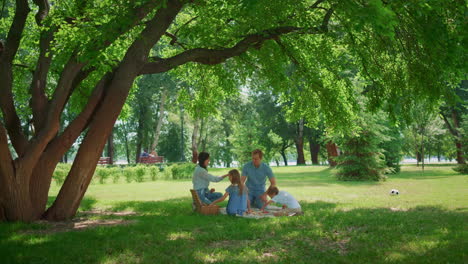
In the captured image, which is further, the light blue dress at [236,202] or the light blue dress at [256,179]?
the light blue dress at [256,179]

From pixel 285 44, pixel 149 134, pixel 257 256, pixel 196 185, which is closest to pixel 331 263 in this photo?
pixel 257 256

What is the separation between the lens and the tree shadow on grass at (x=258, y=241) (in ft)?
19.1

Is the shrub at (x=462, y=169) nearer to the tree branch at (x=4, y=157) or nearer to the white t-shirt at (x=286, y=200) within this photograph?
the white t-shirt at (x=286, y=200)

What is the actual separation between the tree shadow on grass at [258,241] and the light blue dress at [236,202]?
0.29 m

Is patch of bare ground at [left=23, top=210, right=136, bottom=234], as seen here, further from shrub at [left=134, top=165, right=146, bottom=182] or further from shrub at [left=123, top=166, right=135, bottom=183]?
shrub at [left=134, top=165, right=146, bottom=182]

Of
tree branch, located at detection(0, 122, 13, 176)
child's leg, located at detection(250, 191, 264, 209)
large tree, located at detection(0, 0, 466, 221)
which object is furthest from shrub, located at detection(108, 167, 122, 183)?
tree branch, located at detection(0, 122, 13, 176)

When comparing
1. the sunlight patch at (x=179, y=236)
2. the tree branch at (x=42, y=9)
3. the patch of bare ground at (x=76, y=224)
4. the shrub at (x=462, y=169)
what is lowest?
the shrub at (x=462, y=169)

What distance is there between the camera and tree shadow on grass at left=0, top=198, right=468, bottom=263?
5.83m

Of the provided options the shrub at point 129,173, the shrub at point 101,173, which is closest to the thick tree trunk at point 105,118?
the shrub at point 101,173

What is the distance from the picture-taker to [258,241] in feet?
22.8

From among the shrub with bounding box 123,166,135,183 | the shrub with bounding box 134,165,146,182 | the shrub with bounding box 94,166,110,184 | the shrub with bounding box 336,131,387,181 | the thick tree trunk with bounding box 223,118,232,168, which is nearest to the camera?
the shrub with bounding box 336,131,387,181

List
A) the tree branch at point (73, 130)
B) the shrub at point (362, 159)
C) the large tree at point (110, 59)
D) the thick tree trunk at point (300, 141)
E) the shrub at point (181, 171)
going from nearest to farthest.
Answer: the large tree at point (110, 59), the tree branch at point (73, 130), the shrub at point (362, 159), the shrub at point (181, 171), the thick tree trunk at point (300, 141)

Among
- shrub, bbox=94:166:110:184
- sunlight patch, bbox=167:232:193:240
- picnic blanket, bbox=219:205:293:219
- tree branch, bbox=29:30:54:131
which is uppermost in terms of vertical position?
tree branch, bbox=29:30:54:131

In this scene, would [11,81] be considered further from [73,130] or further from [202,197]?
[202,197]
